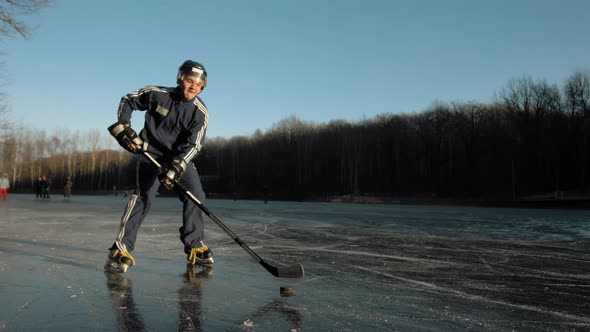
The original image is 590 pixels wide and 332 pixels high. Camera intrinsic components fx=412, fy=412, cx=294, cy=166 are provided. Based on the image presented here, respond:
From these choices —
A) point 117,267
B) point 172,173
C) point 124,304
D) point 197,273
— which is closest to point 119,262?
point 117,267

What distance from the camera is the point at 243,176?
76.9 meters

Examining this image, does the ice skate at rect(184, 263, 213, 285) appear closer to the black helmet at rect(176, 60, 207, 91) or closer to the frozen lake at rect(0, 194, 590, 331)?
the frozen lake at rect(0, 194, 590, 331)

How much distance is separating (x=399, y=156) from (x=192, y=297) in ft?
203

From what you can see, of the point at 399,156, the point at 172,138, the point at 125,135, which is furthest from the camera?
the point at 399,156

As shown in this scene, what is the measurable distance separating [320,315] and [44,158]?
95.9 meters

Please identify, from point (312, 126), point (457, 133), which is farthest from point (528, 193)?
point (312, 126)

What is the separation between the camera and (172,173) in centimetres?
350

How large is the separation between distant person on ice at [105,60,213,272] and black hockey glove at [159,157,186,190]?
0.09 m

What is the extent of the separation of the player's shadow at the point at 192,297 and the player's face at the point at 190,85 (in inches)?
62.3

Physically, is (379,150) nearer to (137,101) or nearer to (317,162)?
(317,162)

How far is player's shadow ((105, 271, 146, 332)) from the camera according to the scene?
2.07 meters

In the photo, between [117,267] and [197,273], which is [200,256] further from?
[117,267]

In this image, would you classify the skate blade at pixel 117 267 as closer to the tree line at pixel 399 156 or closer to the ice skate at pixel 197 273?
the ice skate at pixel 197 273

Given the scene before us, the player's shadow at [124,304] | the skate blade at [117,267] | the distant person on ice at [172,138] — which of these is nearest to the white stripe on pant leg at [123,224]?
the distant person on ice at [172,138]
